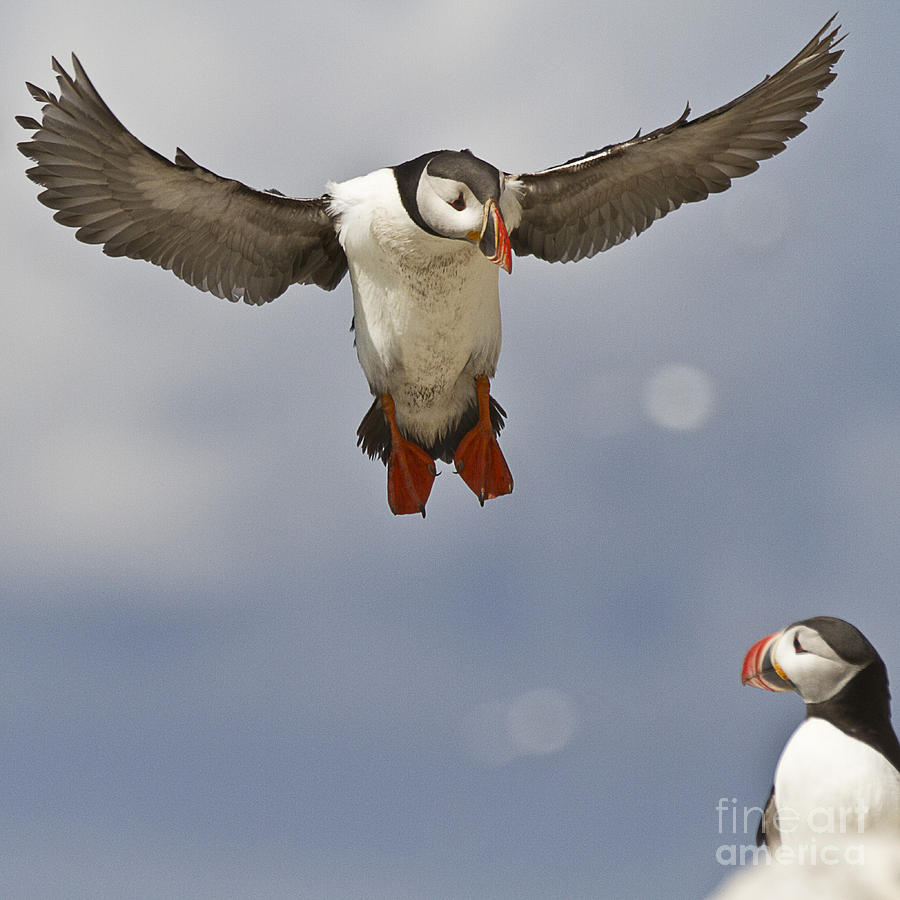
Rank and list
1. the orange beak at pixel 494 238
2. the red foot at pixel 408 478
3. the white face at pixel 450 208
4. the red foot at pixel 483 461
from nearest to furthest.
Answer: the orange beak at pixel 494 238
the white face at pixel 450 208
the red foot at pixel 408 478
the red foot at pixel 483 461

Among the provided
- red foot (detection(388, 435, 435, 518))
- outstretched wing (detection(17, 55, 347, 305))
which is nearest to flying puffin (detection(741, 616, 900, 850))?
red foot (detection(388, 435, 435, 518))

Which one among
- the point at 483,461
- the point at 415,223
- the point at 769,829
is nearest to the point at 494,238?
the point at 415,223

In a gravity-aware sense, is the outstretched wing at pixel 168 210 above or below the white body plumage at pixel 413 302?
above

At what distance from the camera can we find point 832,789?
19.8ft

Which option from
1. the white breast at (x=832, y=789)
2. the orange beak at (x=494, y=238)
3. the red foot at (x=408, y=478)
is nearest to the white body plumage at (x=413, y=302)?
the red foot at (x=408, y=478)

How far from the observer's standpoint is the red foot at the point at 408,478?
400 inches

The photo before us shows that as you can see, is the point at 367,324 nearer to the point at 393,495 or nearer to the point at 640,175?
the point at 393,495

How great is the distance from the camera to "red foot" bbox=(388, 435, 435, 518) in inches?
400

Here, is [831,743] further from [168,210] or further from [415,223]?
[168,210]

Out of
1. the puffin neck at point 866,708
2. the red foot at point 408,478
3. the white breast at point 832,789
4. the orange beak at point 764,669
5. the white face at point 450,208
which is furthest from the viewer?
the red foot at point 408,478

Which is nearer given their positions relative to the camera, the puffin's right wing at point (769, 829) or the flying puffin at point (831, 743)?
the flying puffin at point (831, 743)

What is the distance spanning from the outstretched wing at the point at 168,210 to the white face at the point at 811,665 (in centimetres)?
528

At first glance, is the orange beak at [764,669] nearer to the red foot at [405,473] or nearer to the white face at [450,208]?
the white face at [450,208]

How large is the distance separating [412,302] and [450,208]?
926 mm
